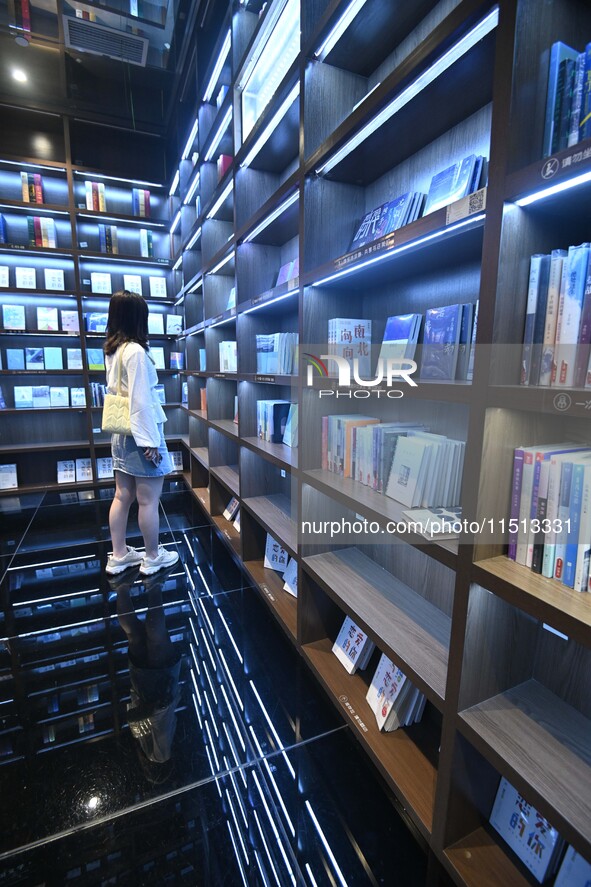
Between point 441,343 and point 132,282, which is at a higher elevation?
point 132,282

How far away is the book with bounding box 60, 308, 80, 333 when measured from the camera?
4293 millimetres

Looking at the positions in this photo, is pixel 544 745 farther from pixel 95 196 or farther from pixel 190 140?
pixel 95 196

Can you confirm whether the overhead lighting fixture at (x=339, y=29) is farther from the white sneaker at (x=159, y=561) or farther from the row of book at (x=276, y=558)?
the white sneaker at (x=159, y=561)

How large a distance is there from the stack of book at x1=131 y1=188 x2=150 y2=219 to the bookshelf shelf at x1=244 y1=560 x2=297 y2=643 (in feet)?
13.1

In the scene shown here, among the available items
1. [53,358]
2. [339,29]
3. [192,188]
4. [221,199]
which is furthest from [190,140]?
[339,29]

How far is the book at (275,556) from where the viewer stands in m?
2.39

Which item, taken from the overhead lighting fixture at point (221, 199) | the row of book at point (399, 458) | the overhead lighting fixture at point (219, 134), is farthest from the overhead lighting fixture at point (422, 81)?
the overhead lighting fixture at point (219, 134)

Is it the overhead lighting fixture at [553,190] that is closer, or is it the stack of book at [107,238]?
the overhead lighting fixture at [553,190]

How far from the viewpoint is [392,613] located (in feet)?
4.53

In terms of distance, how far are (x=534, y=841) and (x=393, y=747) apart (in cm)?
42

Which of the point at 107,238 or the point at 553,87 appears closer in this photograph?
the point at 553,87

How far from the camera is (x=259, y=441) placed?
7.70 feet

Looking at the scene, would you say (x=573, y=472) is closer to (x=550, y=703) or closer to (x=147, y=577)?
(x=550, y=703)

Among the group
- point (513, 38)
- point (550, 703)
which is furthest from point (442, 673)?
point (513, 38)
